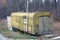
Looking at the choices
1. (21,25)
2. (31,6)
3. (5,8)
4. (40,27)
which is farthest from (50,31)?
(5,8)

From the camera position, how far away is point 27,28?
14953mm

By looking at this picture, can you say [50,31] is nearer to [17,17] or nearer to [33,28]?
[33,28]

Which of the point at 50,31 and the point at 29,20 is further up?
the point at 29,20

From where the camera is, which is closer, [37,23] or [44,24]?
[37,23]

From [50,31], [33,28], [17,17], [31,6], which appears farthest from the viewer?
[31,6]

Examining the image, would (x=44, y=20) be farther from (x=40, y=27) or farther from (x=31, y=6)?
(x=31, y=6)

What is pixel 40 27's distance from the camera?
48.1 ft

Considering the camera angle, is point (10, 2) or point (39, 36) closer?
point (39, 36)

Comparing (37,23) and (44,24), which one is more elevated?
(37,23)

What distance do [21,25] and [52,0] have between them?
38.0 ft

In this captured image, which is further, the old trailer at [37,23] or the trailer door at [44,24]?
the trailer door at [44,24]

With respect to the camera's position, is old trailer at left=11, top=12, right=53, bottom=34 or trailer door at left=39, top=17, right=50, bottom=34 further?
trailer door at left=39, top=17, right=50, bottom=34

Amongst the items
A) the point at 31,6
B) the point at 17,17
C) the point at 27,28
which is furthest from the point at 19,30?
the point at 31,6

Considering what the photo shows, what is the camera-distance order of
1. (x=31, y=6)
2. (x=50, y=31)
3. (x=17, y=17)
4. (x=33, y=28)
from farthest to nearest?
1. (x=31, y=6)
2. (x=17, y=17)
3. (x=50, y=31)
4. (x=33, y=28)
